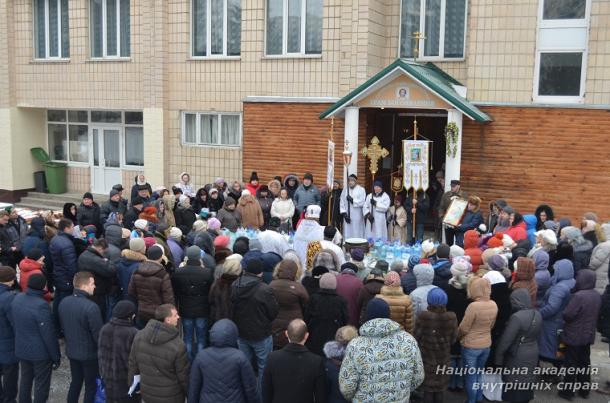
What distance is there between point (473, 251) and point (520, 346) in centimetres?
176

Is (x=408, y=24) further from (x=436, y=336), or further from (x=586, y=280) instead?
(x=436, y=336)

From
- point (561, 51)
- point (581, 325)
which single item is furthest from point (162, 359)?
point (561, 51)

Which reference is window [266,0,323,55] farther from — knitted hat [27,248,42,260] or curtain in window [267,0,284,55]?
knitted hat [27,248,42,260]

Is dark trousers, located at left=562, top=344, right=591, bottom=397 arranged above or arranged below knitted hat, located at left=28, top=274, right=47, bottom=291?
below

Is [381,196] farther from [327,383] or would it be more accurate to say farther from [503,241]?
[327,383]

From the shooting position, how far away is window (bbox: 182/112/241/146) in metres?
17.5

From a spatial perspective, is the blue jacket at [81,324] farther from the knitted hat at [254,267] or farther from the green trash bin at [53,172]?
the green trash bin at [53,172]

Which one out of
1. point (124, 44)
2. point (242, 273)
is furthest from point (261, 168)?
point (242, 273)

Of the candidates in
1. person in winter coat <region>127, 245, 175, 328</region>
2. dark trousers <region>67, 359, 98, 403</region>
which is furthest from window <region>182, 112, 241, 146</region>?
dark trousers <region>67, 359, 98, 403</region>

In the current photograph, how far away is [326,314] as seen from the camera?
721 cm

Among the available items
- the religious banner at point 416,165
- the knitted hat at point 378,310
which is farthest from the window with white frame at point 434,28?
the knitted hat at point 378,310

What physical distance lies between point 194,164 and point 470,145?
7.51 meters

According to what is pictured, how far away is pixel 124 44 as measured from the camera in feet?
62.1

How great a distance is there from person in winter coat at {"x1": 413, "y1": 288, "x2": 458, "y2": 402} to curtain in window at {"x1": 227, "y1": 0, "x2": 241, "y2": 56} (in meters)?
11.7
